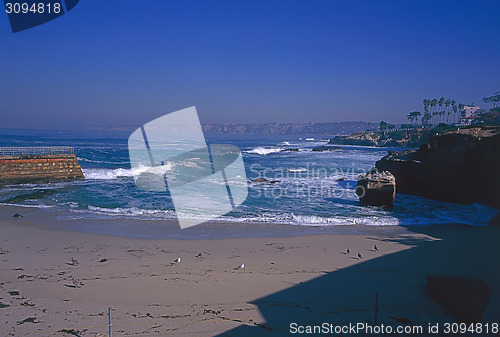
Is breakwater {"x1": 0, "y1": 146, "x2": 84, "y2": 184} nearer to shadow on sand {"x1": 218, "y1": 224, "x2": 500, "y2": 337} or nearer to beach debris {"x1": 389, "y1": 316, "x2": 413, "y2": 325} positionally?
shadow on sand {"x1": 218, "y1": 224, "x2": 500, "y2": 337}

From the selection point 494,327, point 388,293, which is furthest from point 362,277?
point 494,327

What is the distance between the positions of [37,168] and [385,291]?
25923 mm

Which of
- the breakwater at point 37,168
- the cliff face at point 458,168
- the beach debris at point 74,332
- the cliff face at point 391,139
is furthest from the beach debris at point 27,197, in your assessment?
the cliff face at point 391,139

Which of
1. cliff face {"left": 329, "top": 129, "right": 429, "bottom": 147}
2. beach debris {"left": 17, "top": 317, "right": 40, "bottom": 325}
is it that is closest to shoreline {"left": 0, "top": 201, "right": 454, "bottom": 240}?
beach debris {"left": 17, "top": 317, "right": 40, "bottom": 325}

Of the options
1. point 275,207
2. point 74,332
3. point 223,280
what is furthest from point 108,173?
point 74,332

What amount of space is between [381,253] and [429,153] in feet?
42.4

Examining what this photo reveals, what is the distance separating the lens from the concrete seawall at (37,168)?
77.7 feet

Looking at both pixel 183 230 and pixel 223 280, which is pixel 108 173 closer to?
pixel 183 230

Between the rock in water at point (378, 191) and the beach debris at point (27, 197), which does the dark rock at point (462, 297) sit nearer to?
the rock in water at point (378, 191)

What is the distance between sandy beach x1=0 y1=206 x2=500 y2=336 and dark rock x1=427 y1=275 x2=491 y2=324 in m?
0.18

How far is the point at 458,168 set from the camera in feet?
61.8

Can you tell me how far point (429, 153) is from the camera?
2047 cm

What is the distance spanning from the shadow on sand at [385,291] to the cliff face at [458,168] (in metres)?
7.73

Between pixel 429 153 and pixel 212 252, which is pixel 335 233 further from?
pixel 429 153
